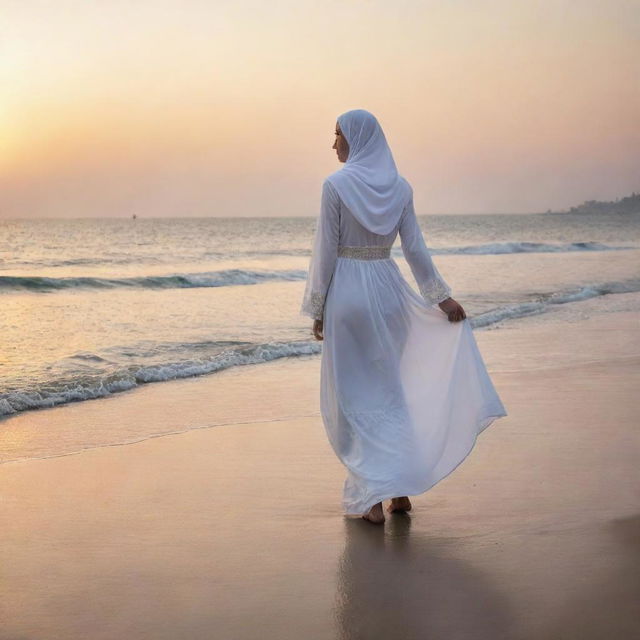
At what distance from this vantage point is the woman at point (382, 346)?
4.02m

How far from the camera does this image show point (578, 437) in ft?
17.8

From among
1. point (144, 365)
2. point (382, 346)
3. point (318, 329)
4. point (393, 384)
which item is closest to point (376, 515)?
point (393, 384)

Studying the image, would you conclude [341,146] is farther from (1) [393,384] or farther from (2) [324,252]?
(1) [393,384]

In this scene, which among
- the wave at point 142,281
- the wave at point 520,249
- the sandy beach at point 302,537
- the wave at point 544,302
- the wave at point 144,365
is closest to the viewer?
the sandy beach at point 302,537

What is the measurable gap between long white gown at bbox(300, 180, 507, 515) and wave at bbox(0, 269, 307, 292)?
16.6 m

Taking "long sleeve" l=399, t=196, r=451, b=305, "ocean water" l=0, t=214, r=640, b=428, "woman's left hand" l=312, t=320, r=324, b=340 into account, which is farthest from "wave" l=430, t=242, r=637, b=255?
"woman's left hand" l=312, t=320, r=324, b=340

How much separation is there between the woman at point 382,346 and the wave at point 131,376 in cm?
344

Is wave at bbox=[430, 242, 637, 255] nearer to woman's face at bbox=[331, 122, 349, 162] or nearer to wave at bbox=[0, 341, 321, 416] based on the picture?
wave at bbox=[0, 341, 321, 416]

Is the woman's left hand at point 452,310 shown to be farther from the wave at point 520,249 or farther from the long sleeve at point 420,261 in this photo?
the wave at point 520,249

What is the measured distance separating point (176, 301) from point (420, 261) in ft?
41.3

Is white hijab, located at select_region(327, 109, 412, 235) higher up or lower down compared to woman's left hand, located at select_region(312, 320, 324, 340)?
higher up

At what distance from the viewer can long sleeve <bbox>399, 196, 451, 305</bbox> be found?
418cm

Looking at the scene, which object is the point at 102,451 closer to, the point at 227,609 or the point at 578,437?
the point at 227,609

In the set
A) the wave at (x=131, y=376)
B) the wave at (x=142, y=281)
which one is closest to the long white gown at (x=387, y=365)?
the wave at (x=131, y=376)
